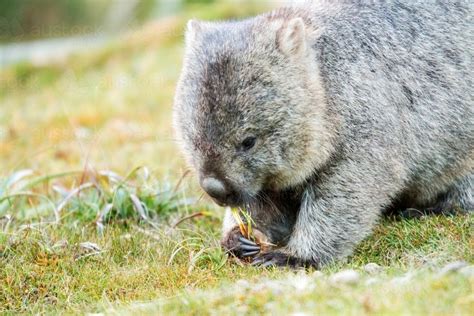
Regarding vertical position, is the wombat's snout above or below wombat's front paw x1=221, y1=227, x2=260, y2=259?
above

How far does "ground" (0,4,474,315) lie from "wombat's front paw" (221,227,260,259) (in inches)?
3.5

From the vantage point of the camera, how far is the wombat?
5.01 meters

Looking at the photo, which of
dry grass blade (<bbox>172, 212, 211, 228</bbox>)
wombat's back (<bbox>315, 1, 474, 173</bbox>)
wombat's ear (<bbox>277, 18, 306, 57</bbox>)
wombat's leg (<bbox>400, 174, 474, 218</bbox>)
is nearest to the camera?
wombat's ear (<bbox>277, 18, 306, 57</bbox>)

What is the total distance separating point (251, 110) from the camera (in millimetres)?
4969

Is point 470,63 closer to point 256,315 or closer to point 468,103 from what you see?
point 468,103

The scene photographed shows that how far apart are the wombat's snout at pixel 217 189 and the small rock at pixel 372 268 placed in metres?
0.88

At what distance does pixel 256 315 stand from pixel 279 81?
1745mm

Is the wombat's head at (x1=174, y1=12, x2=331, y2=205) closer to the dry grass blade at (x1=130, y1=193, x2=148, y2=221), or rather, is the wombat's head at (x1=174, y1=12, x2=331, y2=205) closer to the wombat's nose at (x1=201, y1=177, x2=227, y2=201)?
the wombat's nose at (x1=201, y1=177, x2=227, y2=201)

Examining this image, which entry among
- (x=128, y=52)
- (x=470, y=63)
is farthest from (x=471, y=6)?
(x=128, y=52)

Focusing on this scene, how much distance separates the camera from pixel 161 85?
1210 centimetres

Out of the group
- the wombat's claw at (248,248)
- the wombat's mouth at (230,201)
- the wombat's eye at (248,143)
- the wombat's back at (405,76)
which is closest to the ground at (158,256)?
the wombat's claw at (248,248)

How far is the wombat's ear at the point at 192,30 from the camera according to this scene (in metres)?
5.46

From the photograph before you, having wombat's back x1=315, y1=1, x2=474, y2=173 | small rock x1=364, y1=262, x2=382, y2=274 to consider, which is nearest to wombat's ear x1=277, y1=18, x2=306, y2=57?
wombat's back x1=315, y1=1, x2=474, y2=173

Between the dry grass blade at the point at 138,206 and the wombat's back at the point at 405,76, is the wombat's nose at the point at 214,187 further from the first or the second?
the dry grass blade at the point at 138,206
